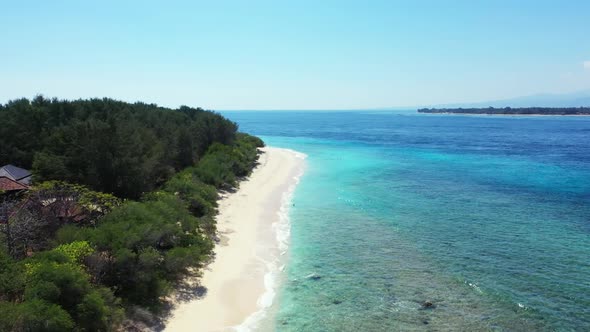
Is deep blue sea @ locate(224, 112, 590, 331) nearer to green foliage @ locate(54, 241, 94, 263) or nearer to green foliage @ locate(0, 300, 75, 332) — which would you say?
green foliage @ locate(0, 300, 75, 332)

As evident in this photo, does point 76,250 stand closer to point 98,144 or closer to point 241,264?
point 241,264

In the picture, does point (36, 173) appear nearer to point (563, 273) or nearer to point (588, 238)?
point (563, 273)

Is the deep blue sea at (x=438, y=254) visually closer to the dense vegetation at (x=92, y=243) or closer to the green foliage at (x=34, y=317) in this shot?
the dense vegetation at (x=92, y=243)

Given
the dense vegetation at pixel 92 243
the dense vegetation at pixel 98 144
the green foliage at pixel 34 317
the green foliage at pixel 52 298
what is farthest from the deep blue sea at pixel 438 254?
the dense vegetation at pixel 98 144

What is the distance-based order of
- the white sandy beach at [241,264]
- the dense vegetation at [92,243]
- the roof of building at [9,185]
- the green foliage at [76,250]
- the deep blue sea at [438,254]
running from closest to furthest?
the dense vegetation at [92,243], the green foliage at [76,250], the white sandy beach at [241,264], the deep blue sea at [438,254], the roof of building at [9,185]

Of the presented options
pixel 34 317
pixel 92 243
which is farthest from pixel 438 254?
pixel 34 317

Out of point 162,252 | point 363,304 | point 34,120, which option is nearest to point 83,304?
point 162,252
